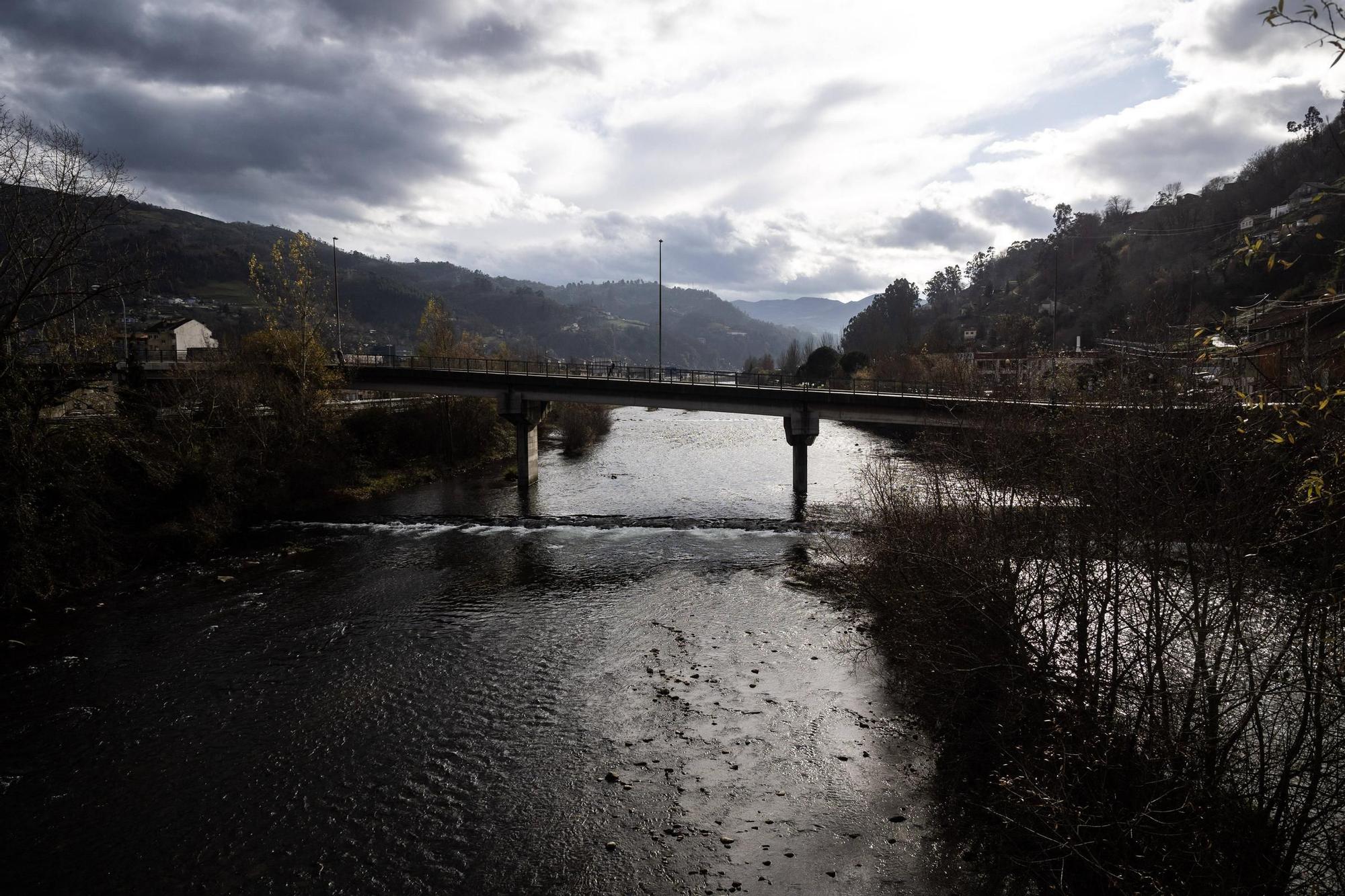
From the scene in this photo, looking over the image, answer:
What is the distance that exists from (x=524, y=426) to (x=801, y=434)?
1903cm

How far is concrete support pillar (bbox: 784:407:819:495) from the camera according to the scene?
4625 cm

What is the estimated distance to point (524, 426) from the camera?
163 ft

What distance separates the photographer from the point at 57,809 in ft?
45.3

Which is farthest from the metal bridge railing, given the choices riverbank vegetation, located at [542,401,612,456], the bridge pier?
riverbank vegetation, located at [542,401,612,456]

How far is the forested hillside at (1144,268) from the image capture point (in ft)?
269

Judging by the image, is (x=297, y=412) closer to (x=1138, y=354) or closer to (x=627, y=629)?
(x=627, y=629)

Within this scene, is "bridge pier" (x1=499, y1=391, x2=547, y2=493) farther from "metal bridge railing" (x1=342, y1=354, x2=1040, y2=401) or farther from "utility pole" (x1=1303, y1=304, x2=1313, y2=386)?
"utility pole" (x1=1303, y1=304, x2=1313, y2=386)

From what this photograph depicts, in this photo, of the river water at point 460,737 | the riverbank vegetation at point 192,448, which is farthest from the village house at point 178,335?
the river water at point 460,737

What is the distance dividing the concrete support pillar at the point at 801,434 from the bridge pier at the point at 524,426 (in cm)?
1796

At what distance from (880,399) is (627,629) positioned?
2805 centimetres

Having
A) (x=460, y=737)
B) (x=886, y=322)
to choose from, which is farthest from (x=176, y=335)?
(x=886, y=322)

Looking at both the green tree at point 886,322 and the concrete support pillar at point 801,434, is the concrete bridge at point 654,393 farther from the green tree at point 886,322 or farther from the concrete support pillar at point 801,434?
the green tree at point 886,322

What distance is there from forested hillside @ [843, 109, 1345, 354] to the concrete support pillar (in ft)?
84.6

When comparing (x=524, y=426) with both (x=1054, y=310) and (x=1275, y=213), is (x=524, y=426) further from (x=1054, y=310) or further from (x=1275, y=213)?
(x=1275, y=213)
